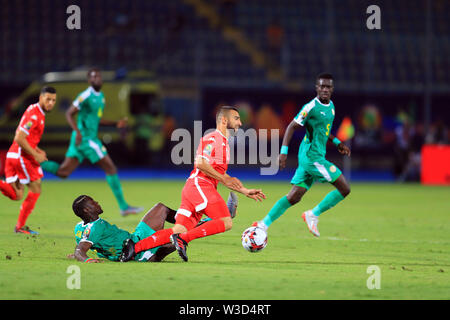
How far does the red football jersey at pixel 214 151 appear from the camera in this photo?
8.70m

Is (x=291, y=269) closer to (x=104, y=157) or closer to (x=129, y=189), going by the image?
(x=104, y=157)

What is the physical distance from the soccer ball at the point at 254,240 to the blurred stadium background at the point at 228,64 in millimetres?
18156

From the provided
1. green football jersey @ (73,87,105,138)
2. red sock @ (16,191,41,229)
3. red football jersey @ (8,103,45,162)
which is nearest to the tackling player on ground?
red sock @ (16,191,41,229)

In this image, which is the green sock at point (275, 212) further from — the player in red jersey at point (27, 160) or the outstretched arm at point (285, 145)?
the player in red jersey at point (27, 160)

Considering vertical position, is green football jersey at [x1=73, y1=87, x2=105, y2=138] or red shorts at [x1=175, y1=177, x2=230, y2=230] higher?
green football jersey at [x1=73, y1=87, x2=105, y2=138]

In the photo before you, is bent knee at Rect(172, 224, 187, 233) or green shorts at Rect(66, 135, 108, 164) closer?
bent knee at Rect(172, 224, 187, 233)

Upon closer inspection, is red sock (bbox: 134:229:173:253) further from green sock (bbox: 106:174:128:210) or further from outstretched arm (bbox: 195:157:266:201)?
green sock (bbox: 106:174:128:210)

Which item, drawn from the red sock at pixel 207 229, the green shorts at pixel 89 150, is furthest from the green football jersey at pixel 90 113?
the red sock at pixel 207 229

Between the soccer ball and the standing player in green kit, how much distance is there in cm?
474

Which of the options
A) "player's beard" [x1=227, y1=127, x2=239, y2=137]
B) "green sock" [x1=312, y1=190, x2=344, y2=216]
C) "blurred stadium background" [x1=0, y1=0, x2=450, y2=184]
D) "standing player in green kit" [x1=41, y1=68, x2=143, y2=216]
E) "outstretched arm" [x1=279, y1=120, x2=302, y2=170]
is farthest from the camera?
"blurred stadium background" [x1=0, y1=0, x2=450, y2=184]

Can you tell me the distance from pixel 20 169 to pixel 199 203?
12.4ft

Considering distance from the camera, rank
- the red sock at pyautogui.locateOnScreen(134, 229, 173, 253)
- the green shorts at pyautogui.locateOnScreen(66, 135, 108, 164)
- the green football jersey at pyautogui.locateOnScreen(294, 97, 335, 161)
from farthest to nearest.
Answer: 1. the green shorts at pyautogui.locateOnScreen(66, 135, 108, 164)
2. the green football jersey at pyautogui.locateOnScreen(294, 97, 335, 161)
3. the red sock at pyautogui.locateOnScreen(134, 229, 173, 253)

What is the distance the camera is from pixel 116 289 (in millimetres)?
7188

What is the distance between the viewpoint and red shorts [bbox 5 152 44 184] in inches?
453
